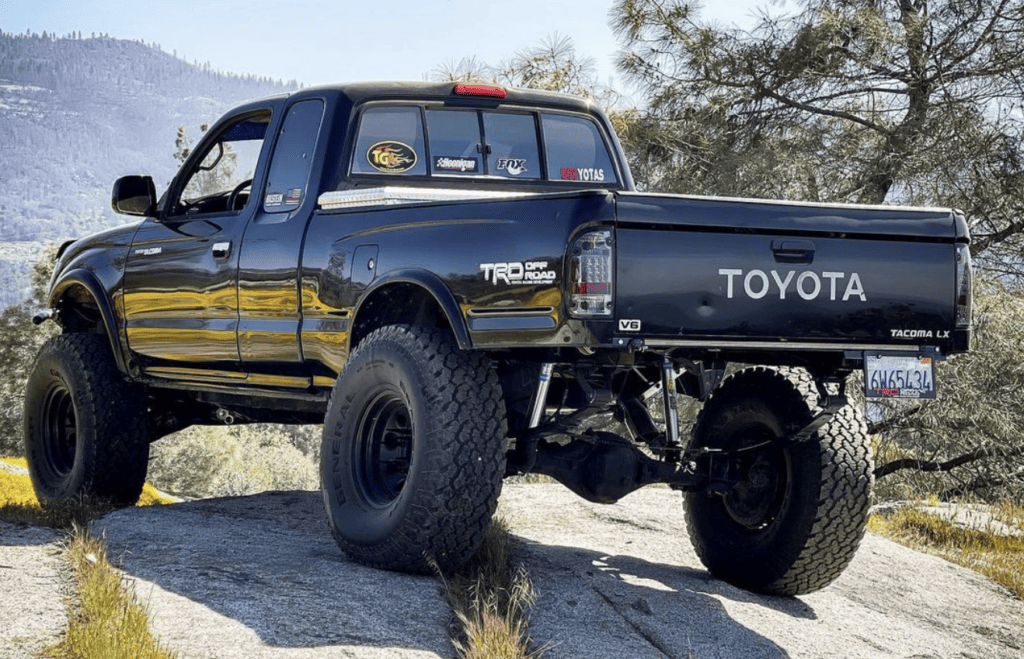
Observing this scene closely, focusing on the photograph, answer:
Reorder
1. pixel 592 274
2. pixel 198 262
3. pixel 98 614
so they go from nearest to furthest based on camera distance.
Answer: pixel 98 614 < pixel 592 274 < pixel 198 262

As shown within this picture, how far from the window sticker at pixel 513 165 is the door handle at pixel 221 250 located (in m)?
1.40

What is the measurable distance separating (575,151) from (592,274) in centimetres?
249

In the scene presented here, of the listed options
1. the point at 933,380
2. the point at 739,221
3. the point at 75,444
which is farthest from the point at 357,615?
the point at 75,444

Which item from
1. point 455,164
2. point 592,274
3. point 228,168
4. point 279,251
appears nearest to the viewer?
point 592,274

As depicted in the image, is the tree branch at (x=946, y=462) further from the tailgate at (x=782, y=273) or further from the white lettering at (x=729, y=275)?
the white lettering at (x=729, y=275)

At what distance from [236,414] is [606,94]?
8.84 metres

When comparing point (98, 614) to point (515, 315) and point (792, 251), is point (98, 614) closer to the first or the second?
point (515, 315)

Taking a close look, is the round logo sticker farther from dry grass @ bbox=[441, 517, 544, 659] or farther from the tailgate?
the tailgate

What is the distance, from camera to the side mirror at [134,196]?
7.38 m

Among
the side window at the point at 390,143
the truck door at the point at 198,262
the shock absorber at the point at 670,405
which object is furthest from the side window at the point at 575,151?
the shock absorber at the point at 670,405

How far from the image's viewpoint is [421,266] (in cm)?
536

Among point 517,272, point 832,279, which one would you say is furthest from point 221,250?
point 832,279

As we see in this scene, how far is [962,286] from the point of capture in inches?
213

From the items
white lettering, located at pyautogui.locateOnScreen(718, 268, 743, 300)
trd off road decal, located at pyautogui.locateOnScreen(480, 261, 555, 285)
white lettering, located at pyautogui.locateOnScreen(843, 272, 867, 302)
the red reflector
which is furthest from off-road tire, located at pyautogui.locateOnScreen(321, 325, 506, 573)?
the red reflector
